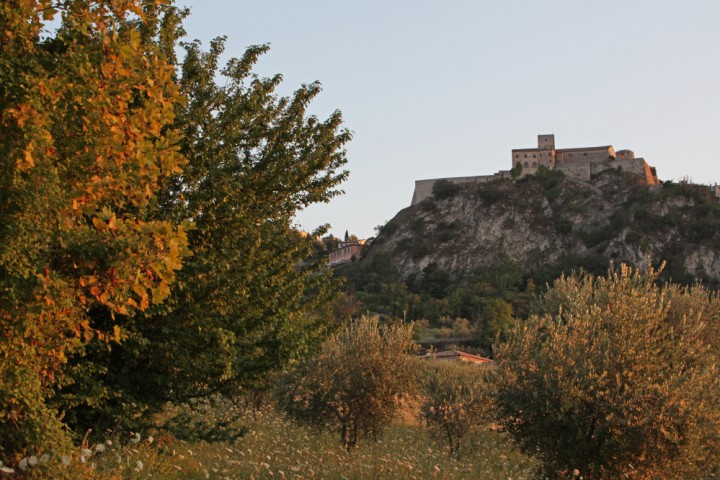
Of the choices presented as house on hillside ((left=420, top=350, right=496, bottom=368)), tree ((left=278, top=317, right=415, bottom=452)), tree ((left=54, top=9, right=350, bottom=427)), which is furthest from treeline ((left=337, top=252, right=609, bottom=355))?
tree ((left=54, top=9, right=350, bottom=427))

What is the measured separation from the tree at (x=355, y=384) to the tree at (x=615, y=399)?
10915 mm

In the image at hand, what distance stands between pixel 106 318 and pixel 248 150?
383 cm

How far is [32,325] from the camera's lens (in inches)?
281

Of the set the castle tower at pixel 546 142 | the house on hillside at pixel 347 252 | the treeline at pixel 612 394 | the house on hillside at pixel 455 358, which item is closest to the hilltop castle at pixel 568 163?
the castle tower at pixel 546 142

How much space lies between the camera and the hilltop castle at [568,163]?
148 metres

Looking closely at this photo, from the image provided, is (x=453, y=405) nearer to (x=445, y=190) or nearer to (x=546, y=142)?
(x=445, y=190)

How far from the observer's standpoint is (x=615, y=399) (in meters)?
15.3

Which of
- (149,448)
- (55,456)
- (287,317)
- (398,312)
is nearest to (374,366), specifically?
(287,317)

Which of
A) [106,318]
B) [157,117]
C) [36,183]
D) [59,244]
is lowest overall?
[106,318]

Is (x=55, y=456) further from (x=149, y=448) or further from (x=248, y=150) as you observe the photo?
(x=248, y=150)

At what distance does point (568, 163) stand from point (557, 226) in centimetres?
2226

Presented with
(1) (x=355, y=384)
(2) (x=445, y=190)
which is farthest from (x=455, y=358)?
(2) (x=445, y=190)

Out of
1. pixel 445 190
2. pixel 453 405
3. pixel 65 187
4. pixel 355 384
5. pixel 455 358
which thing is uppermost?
pixel 445 190

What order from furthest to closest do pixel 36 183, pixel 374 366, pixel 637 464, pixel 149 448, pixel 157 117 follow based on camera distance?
pixel 374 366, pixel 637 464, pixel 149 448, pixel 157 117, pixel 36 183
